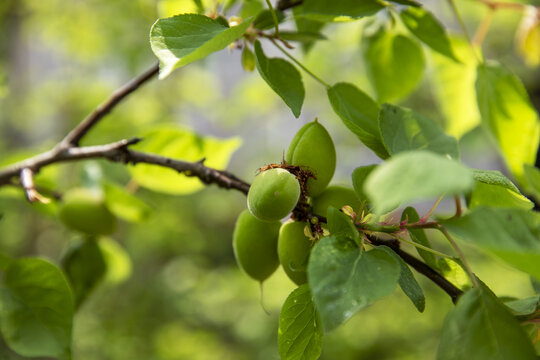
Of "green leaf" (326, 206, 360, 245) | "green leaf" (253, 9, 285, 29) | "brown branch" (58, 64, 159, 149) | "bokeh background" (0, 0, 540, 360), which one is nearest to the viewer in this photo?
"green leaf" (326, 206, 360, 245)

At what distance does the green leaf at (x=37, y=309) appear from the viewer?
36 cm

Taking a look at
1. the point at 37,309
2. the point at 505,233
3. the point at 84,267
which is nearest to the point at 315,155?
the point at 505,233

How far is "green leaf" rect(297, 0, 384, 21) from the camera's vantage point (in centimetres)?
34

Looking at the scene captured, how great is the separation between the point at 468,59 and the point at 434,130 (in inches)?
13.4

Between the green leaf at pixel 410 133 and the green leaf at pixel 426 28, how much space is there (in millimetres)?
133

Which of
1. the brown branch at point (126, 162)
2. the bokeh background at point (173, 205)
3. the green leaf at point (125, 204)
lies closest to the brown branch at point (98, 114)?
the brown branch at point (126, 162)

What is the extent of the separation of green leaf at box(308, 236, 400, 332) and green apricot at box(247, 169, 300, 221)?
0.15 feet

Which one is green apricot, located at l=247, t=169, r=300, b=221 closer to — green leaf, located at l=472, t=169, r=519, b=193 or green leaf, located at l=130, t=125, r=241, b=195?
green leaf, located at l=472, t=169, r=519, b=193

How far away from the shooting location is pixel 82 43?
5.71 feet

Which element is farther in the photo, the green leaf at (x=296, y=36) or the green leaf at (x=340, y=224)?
the green leaf at (x=296, y=36)

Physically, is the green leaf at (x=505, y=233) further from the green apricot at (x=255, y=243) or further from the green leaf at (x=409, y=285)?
the green apricot at (x=255, y=243)

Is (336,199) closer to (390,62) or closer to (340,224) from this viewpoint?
(340,224)

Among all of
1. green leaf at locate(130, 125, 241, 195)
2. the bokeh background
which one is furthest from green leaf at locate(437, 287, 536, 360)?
the bokeh background

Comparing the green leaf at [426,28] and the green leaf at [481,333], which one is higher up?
the green leaf at [426,28]
